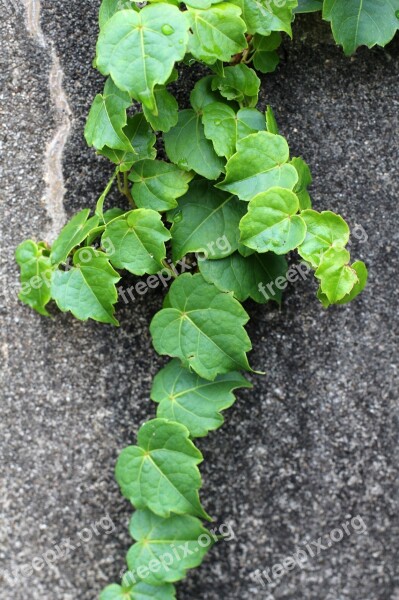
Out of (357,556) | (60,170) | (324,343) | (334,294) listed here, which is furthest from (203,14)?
(357,556)

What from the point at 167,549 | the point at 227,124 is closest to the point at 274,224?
the point at 227,124

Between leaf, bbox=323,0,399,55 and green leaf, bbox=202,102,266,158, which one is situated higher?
leaf, bbox=323,0,399,55

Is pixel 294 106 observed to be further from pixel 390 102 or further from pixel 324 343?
pixel 324 343

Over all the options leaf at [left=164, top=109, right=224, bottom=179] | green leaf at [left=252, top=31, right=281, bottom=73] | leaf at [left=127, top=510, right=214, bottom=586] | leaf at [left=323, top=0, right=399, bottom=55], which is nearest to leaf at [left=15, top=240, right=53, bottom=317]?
leaf at [left=164, top=109, right=224, bottom=179]

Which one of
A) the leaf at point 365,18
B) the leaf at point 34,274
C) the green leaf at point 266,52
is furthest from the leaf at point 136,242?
the leaf at point 365,18

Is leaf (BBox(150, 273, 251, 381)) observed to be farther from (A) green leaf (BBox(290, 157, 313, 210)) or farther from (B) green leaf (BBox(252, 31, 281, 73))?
(B) green leaf (BBox(252, 31, 281, 73))
